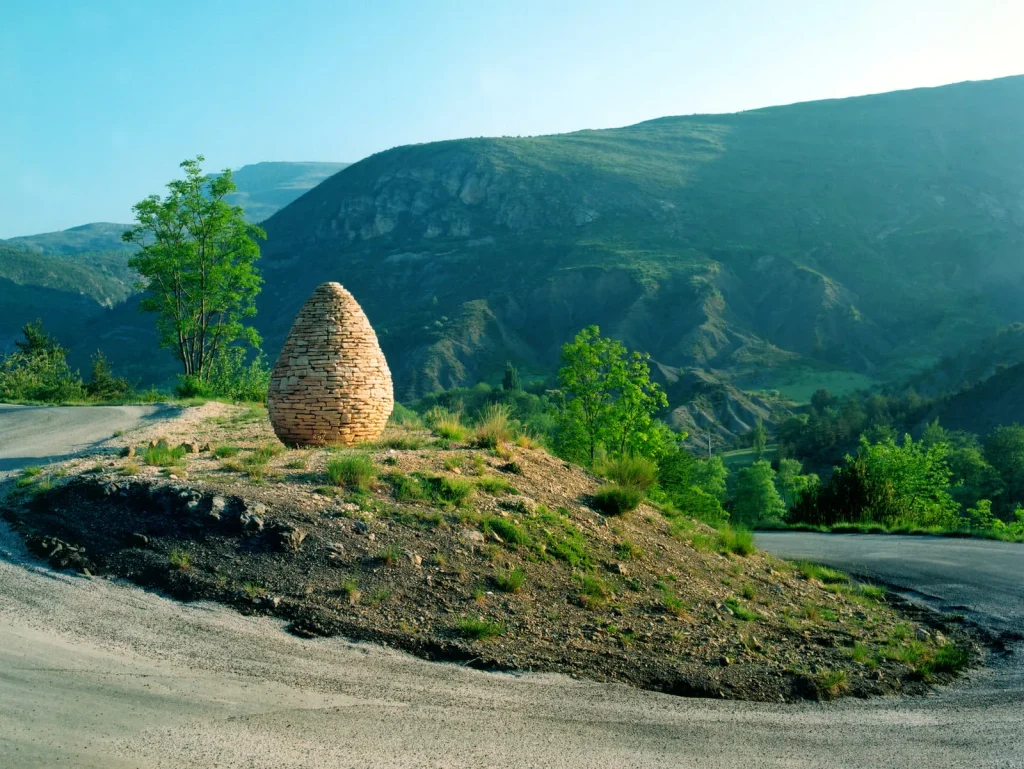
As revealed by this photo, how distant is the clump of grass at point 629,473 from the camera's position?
15.8 meters

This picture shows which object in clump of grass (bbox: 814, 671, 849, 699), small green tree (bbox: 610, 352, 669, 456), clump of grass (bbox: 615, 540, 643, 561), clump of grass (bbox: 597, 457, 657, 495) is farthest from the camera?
small green tree (bbox: 610, 352, 669, 456)

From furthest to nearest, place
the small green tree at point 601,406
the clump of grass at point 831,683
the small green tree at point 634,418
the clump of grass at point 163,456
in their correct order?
the small green tree at point 601,406 < the small green tree at point 634,418 < the clump of grass at point 163,456 < the clump of grass at point 831,683

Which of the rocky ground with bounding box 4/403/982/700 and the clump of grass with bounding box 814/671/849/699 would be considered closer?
the clump of grass with bounding box 814/671/849/699

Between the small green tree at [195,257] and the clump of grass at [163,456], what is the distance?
19.7 metres

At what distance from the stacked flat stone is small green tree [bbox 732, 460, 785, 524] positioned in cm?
4246

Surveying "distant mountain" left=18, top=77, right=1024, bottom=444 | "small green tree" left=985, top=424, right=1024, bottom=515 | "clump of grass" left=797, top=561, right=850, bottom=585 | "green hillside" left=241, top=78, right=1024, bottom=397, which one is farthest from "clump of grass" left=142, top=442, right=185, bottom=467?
"green hillside" left=241, top=78, right=1024, bottom=397

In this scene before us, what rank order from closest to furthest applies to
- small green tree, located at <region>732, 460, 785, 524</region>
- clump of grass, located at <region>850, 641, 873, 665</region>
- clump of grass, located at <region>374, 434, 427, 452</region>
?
clump of grass, located at <region>850, 641, 873, 665</region> < clump of grass, located at <region>374, 434, 427, 452</region> < small green tree, located at <region>732, 460, 785, 524</region>

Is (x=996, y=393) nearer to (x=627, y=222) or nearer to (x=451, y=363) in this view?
(x=451, y=363)

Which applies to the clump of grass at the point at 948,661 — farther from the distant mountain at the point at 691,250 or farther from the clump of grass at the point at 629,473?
the distant mountain at the point at 691,250

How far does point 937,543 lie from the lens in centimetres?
1941

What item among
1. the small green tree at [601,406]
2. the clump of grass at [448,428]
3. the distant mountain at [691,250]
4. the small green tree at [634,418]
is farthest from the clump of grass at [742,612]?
the distant mountain at [691,250]

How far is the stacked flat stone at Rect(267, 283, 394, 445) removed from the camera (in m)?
13.3

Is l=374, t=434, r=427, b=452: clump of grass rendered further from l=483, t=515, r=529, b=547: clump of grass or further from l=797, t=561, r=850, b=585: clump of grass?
l=797, t=561, r=850, b=585: clump of grass

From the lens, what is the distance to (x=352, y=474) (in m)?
11.3
